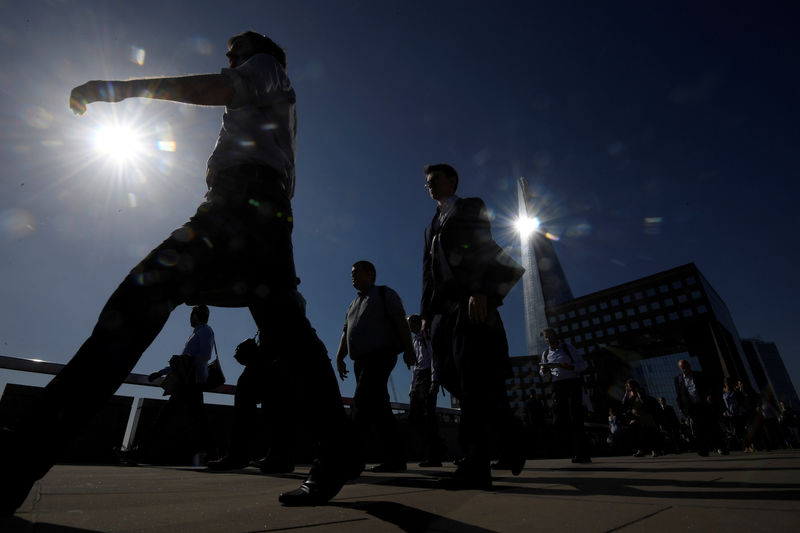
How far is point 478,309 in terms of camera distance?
2156 mm

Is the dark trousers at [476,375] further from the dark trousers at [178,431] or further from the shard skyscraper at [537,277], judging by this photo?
the shard skyscraper at [537,277]

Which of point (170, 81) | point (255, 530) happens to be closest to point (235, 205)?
point (170, 81)

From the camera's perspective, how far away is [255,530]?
3.13 feet

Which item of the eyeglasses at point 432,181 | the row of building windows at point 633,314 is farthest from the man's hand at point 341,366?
the row of building windows at point 633,314

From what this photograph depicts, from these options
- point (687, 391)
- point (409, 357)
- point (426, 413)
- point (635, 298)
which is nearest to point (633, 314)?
point (635, 298)

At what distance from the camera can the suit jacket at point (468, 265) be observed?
2.28m

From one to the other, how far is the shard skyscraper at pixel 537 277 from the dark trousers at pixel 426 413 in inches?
3617

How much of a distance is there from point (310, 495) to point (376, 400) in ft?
6.17

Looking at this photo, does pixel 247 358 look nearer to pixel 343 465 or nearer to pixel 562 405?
pixel 343 465

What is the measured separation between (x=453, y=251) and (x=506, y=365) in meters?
0.82

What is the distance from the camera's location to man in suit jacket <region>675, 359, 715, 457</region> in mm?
6707

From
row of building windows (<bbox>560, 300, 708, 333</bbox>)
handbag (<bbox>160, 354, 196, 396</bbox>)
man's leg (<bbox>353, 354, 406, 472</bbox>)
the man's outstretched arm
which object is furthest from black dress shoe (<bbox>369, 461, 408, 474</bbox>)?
row of building windows (<bbox>560, 300, 708, 333</bbox>)

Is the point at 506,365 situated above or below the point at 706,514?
above

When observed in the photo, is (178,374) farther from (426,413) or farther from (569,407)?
(569,407)
